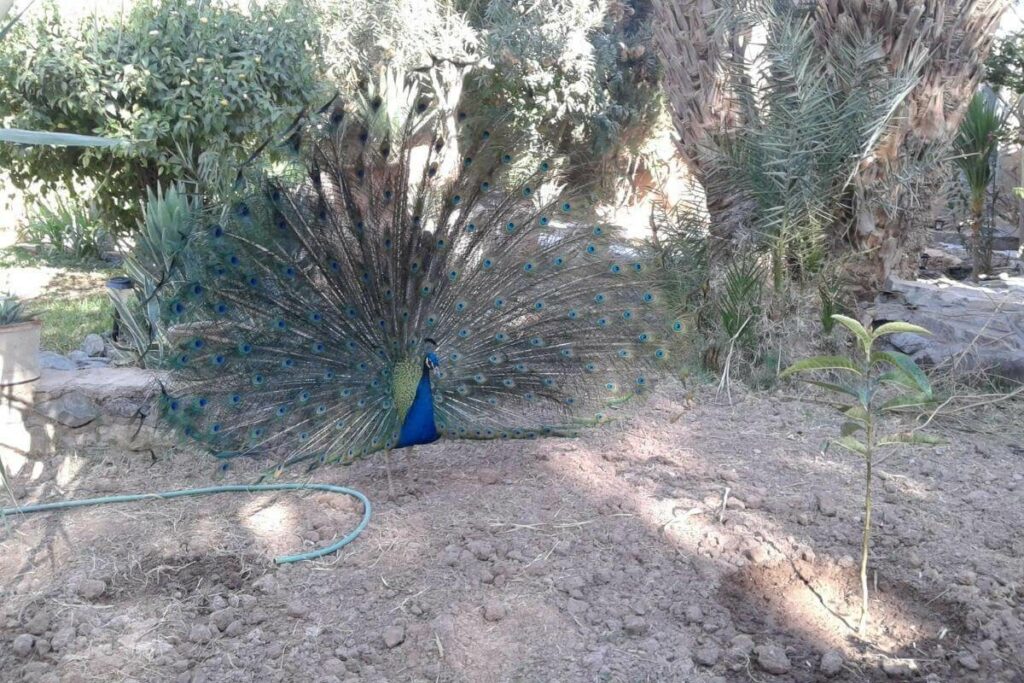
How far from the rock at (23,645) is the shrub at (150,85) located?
5.71 meters

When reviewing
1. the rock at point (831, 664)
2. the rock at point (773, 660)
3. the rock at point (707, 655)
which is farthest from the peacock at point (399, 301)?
the rock at point (831, 664)

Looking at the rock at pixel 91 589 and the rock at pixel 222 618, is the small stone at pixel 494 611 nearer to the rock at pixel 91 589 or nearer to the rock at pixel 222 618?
the rock at pixel 222 618

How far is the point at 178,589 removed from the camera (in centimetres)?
415

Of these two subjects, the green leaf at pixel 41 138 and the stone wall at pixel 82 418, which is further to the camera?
the stone wall at pixel 82 418

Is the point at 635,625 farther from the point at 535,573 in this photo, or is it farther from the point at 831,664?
the point at 831,664

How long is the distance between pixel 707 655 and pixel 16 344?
13.2 ft

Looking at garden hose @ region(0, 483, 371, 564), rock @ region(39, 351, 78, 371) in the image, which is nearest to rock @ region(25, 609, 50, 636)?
garden hose @ region(0, 483, 371, 564)

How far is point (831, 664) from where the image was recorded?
3.60 meters

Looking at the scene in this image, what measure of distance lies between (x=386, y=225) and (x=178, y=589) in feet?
6.79

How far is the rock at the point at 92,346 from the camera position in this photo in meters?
6.92

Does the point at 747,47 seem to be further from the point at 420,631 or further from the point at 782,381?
the point at 420,631

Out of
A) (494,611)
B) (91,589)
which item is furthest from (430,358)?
(91,589)

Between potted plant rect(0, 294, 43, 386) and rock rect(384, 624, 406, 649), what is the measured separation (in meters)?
2.86

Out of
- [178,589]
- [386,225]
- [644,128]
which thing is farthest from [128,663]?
[644,128]
